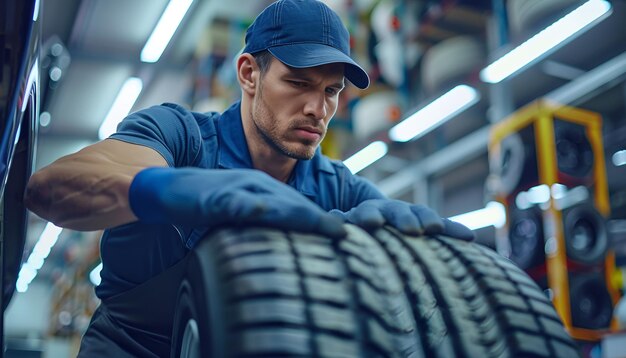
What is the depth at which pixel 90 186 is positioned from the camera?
875 mm

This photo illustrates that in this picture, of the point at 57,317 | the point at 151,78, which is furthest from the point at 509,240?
the point at 57,317

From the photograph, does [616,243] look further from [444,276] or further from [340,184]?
[444,276]

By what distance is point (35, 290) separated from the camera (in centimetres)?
1859

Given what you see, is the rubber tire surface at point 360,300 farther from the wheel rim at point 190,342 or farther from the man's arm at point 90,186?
the man's arm at point 90,186

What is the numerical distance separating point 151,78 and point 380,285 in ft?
24.2

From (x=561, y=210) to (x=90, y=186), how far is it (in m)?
3.12

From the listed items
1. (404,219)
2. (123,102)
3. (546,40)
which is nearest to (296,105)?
(404,219)

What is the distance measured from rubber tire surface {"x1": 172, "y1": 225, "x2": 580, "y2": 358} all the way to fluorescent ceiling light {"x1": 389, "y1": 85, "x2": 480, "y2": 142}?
4.46m

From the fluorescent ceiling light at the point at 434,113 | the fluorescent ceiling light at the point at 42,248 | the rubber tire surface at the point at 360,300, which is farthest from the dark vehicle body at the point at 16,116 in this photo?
the fluorescent ceiling light at the point at 42,248

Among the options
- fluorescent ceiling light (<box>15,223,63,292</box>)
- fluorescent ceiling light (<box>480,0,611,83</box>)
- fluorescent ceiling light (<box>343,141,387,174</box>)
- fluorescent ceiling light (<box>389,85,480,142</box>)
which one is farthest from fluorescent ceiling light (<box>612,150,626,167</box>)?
fluorescent ceiling light (<box>15,223,63,292</box>)

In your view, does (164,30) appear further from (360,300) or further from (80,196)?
(360,300)

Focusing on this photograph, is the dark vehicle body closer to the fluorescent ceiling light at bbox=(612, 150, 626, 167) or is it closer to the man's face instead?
the man's face

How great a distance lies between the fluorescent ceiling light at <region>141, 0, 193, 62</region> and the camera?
218 inches

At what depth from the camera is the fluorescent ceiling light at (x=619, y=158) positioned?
5.91 metres
